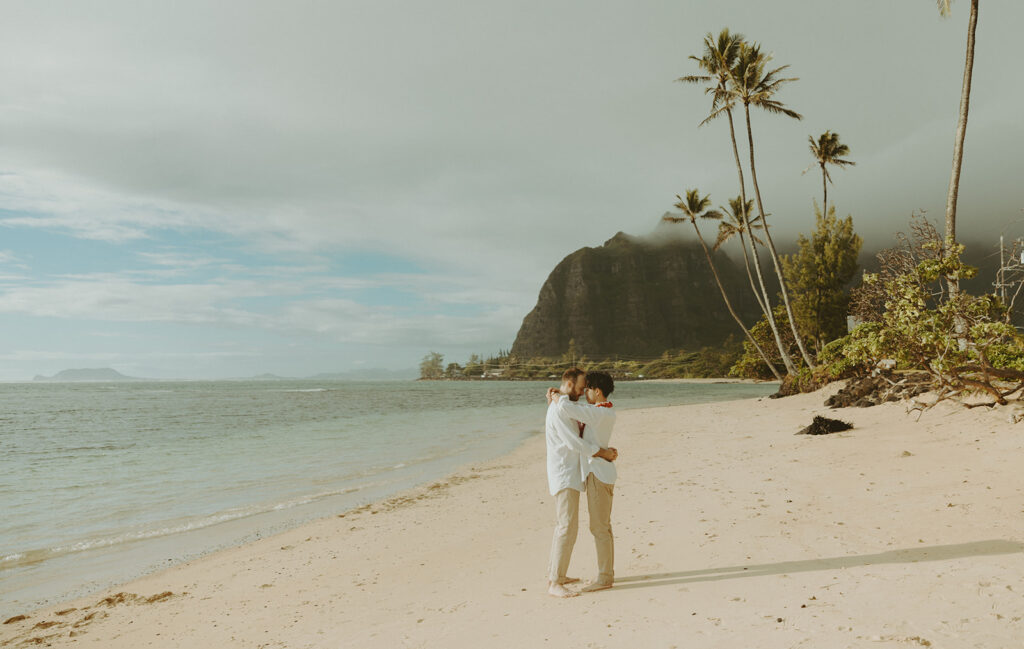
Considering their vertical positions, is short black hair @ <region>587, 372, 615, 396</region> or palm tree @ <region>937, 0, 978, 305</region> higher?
palm tree @ <region>937, 0, 978, 305</region>

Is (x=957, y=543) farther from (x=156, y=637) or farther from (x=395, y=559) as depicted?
(x=156, y=637)

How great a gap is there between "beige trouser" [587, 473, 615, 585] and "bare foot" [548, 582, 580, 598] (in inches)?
10.7

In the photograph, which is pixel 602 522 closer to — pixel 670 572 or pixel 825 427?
pixel 670 572

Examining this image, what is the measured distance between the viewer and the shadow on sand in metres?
4.41

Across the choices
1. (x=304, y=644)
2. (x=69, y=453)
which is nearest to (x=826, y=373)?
(x=304, y=644)

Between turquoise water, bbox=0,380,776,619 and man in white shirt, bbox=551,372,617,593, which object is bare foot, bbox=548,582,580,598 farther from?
turquoise water, bbox=0,380,776,619

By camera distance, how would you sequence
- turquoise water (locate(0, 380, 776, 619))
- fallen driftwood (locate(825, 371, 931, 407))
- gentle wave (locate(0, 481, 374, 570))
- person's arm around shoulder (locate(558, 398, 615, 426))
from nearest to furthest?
1. person's arm around shoulder (locate(558, 398, 615, 426))
2. turquoise water (locate(0, 380, 776, 619))
3. gentle wave (locate(0, 481, 374, 570))
4. fallen driftwood (locate(825, 371, 931, 407))

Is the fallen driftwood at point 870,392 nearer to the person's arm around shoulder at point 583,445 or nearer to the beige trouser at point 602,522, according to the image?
the beige trouser at point 602,522

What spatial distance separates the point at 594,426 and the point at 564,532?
94 cm

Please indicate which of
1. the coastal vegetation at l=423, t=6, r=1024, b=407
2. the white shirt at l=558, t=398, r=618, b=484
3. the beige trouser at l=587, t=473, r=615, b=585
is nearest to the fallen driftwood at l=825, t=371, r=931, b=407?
the coastal vegetation at l=423, t=6, r=1024, b=407

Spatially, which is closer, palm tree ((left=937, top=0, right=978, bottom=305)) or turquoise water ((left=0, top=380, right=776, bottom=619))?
turquoise water ((left=0, top=380, right=776, bottom=619))

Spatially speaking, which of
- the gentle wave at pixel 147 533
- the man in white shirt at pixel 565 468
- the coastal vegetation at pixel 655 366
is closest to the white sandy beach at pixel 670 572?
the man in white shirt at pixel 565 468

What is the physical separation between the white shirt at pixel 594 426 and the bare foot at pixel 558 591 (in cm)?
91

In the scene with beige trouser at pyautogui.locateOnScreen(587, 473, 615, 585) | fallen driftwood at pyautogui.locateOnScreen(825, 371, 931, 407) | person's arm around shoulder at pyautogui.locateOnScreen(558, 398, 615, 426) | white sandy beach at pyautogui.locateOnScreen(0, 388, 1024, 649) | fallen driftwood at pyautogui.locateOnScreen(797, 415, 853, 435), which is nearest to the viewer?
white sandy beach at pyautogui.locateOnScreen(0, 388, 1024, 649)
